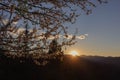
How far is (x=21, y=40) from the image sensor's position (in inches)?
443

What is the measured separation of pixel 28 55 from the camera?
11406 millimetres

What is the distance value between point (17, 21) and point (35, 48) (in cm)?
101

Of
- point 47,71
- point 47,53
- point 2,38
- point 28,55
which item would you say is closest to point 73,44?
point 47,53

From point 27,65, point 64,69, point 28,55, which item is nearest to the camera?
point 28,55

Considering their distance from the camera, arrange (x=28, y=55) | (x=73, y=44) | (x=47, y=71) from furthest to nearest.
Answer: (x=47, y=71), (x=73, y=44), (x=28, y=55)

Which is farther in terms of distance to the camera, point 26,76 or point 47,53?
point 26,76

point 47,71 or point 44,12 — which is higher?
point 44,12

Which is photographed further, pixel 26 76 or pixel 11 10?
pixel 26 76

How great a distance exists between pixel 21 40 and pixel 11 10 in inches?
42.9

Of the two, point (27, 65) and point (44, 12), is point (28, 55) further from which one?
point (27, 65)

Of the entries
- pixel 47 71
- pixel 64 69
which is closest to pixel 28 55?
pixel 47 71

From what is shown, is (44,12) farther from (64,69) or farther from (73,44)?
(64,69)

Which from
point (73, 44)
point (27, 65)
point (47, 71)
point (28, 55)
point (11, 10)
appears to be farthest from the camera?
point (47, 71)

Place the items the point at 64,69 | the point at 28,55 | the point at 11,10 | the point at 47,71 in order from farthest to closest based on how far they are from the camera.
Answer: the point at 64,69, the point at 47,71, the point at 28,55, the point at 11,10
